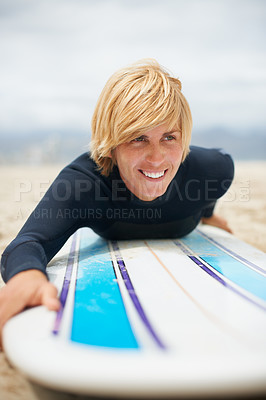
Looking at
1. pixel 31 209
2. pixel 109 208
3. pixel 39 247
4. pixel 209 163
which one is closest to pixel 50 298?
pixel 39 247

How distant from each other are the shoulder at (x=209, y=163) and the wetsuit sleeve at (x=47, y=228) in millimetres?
622

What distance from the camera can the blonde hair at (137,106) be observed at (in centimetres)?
149

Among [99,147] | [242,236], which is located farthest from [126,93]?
[242,236]

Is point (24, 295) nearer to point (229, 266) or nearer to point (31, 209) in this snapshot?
point (229, 266)

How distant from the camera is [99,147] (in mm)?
1664

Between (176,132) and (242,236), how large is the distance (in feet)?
5.37

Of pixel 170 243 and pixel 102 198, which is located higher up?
pixel 102 198

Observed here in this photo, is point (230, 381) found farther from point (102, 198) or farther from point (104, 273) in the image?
point (102, 198)

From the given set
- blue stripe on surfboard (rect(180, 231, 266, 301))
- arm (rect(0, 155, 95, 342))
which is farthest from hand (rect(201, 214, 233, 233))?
arm (rect(0, 155, 95, 342))

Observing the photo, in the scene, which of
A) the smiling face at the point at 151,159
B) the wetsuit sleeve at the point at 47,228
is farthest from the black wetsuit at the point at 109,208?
the smiling face at the point at 151,159

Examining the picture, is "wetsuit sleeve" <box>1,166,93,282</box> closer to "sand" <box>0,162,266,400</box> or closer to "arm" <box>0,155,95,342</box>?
"arm" <box>0,155,95,342</box>

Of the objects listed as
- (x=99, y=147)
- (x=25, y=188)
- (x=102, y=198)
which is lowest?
(x=25, y=188)

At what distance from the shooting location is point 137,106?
148 cm

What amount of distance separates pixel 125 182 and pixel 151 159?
0.24m
